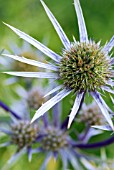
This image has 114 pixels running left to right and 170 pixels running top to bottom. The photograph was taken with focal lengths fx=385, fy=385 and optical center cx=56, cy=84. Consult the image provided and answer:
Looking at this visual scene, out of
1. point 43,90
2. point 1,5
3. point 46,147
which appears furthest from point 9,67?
point 1,5

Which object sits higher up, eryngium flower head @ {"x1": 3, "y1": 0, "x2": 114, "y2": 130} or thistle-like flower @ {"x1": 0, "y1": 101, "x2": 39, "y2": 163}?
eryngium flower head @ {"x1": 3, "y1": 0, "x2": 114, "y2": 130}

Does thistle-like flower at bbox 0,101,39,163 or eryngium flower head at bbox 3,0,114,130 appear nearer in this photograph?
eryngium flower head at bbox 3,0,114,130

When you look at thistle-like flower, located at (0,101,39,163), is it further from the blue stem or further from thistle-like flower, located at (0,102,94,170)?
the blue stem

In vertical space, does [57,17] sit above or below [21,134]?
above

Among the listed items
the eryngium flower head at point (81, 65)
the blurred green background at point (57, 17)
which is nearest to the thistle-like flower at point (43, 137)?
the eryngium flower head at point (81, 65)

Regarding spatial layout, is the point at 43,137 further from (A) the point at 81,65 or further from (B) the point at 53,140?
(A) the point at 81,65

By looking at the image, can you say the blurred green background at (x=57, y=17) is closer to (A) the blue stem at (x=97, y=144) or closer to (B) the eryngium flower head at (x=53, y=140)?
(B) the eryngium flower head at (x=53, y=140)

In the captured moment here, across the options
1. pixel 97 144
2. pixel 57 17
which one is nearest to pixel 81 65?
pixel 97 144

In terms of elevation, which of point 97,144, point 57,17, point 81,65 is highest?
point 57,17

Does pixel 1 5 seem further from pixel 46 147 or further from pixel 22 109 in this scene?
pixel 46 147

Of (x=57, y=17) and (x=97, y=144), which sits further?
(x=57, y=17)

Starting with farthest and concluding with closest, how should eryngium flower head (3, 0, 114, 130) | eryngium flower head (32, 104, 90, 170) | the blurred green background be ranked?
the blurred green background
eryngium flower head (32, 104, 90, 170)
eryngium flower head (3, 0, 114, 130)

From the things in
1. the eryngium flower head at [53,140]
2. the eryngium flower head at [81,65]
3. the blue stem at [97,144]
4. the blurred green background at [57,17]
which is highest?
the blurred green background at [57,17]

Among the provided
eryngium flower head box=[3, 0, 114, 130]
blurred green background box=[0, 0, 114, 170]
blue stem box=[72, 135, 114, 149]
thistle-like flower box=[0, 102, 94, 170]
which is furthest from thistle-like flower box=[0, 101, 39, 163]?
blurred green background box=[0, 0, 114, 170]
